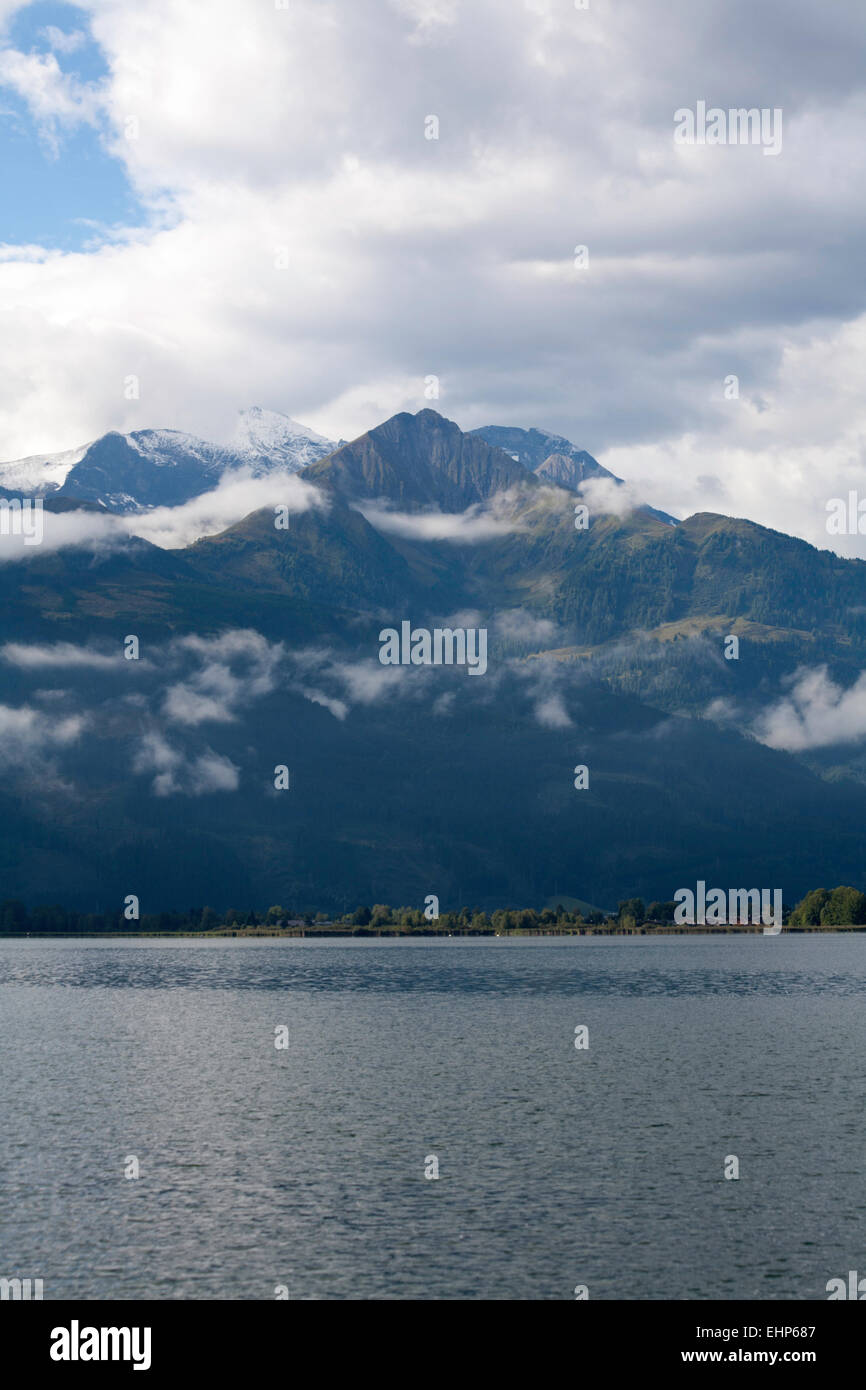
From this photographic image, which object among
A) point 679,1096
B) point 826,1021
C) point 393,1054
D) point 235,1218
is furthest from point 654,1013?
point 235,1218

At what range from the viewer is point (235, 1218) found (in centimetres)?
7519

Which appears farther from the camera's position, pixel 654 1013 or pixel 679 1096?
pixel 654 1013

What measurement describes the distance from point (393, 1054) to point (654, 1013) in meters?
58.3

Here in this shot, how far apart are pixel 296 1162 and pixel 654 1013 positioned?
111 metres

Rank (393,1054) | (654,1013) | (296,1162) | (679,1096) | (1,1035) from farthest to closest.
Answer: (654,1013)
(1,1035)
(393,1054)
(679,1096)
(296,1162)

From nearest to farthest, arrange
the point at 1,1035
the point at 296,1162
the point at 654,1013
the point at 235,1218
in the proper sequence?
the point at 235,1218 → the point at 296,1162 → the point at 1,1035 → the point at 654,1013

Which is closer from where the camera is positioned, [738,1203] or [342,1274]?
[342,1274]
